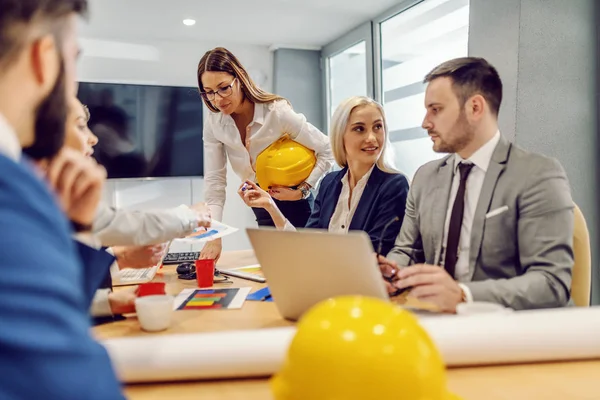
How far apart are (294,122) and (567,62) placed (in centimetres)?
168

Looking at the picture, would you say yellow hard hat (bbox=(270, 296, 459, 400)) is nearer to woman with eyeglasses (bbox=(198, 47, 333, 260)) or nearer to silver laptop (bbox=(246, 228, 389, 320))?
silver laptop (bbox=(246, 228, 389, 320))

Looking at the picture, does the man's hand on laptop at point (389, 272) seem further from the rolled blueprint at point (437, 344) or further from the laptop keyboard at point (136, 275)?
the laptop keyboard at point (136, 275)

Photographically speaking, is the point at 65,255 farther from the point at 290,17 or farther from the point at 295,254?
the point at 290,17

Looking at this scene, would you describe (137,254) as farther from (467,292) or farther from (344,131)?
(344,131)

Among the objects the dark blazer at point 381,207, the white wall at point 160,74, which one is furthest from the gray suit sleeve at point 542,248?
the white wall at point 160,74

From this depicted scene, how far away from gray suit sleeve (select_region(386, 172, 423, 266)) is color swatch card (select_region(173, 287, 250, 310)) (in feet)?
1.74

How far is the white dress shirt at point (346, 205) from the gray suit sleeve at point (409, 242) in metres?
0.36

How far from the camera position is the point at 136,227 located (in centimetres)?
128

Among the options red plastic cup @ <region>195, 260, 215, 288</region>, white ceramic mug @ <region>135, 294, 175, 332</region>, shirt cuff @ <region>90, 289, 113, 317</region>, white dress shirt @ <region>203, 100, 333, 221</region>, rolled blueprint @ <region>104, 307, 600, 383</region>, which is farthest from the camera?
white dress shirt @ <region>203, 100, 333, 221</region>

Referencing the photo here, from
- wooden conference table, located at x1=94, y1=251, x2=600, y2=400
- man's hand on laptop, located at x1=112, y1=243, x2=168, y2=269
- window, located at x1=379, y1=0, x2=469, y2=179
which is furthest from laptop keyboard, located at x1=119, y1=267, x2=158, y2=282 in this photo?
window, located at x1=379, y1=0, x2=469, y2=179

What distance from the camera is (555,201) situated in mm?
1320

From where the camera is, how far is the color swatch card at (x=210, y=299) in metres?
1.37

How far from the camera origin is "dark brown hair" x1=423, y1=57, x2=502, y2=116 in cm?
152

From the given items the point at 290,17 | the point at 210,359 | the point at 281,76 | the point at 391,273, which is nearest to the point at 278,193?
the point at 391,273
